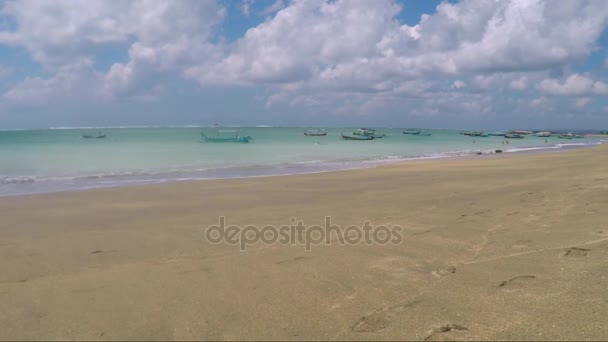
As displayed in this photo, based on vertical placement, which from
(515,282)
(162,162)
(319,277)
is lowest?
(162,162)

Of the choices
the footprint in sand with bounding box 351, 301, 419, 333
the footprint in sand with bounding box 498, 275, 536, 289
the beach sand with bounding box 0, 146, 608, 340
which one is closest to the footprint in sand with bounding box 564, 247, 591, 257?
the beach sand with bounding box 0, 146, 608, 340

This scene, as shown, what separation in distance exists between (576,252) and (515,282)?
5.47 ft

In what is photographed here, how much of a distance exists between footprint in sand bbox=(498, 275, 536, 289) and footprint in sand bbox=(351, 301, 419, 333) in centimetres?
120

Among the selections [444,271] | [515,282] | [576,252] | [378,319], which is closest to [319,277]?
[378,319]

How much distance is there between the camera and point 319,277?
5164 mm

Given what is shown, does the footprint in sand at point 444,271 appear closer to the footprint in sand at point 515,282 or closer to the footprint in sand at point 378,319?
the footprint in sand at point 515,282

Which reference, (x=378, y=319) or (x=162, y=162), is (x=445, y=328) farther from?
(x=162, y=162)

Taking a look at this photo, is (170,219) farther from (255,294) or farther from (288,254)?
(255,294)

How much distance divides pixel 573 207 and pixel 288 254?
6.98 metres

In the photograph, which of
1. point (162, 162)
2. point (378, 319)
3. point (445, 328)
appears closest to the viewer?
point (445, 328)

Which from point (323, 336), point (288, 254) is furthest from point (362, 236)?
point (323, 336)

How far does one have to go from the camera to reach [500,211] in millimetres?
9266

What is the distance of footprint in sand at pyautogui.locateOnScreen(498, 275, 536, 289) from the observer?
4592 mm

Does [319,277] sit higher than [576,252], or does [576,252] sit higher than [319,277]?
[576,252]
